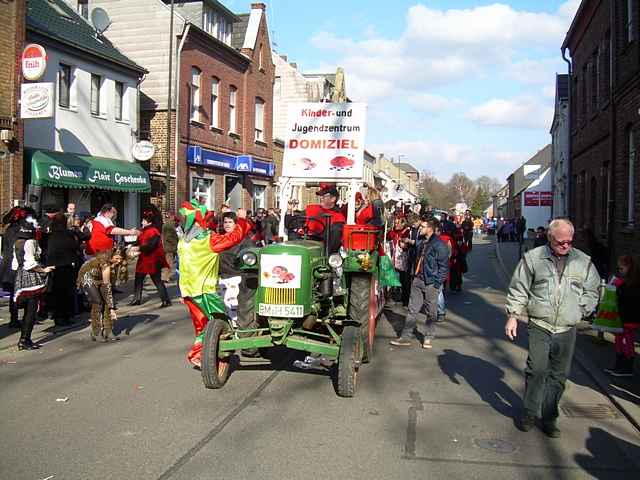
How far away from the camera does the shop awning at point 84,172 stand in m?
16.8

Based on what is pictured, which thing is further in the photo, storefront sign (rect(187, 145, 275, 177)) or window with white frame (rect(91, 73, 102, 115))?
storefront sign (rect(187, 145, 275, 177))

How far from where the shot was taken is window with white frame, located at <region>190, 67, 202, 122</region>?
25.5m

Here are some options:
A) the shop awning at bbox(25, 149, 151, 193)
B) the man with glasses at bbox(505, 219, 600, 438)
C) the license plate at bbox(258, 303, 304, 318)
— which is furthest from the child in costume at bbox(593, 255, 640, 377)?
the shop awning at bbox(25, 149, 151, 193)

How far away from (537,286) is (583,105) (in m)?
20.1

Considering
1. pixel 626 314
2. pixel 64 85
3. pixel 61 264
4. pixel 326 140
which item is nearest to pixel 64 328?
pixel 61 264

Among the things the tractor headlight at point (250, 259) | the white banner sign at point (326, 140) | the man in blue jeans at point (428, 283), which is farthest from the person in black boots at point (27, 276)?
the man in blue jeans at point (428, 283)

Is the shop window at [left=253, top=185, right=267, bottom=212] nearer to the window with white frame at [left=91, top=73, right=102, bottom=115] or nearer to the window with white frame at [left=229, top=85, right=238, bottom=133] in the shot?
the window with white frame at [left=229, top=85, right=238, bottom=133]

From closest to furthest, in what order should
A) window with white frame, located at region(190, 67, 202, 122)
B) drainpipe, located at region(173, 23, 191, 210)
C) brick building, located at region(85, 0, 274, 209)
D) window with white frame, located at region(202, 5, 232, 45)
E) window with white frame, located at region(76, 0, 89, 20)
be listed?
drainpipe, located at region(173, 23, 191, 210), brick building, located at region(85, 0, 274, 209), window with white frame, located at region(190, 67, 202, 122), window with white frame, located at region(76, 0, 89, 20), window with white frame, located at region(202, 5, 232, 45)

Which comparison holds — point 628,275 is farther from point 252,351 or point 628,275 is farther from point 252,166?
point 252,166

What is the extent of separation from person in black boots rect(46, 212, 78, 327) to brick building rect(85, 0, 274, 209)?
42.2ft

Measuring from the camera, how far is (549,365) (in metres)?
5.72

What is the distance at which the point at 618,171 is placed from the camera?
16422mm

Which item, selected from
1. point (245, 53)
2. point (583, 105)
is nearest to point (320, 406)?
point (583, 105)

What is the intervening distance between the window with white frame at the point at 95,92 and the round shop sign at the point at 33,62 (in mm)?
4181
